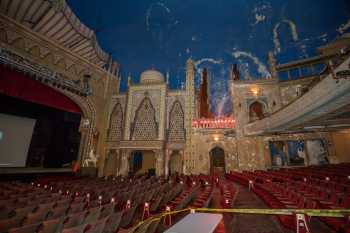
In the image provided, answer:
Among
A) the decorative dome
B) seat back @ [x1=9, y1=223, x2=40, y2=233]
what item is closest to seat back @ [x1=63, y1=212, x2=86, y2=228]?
seat back @ [x1=9, y1=223, x2=40, y2=233]

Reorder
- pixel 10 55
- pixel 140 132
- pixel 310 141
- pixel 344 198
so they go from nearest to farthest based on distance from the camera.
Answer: pixel 344 198, pixel 10 55, pixel 310 141, pixel 140 132

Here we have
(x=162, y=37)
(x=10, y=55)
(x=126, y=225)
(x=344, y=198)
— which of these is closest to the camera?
(x=344, y=198)

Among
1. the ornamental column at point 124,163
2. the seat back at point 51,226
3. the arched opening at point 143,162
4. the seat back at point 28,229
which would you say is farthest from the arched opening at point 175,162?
the seat back at point 28,229

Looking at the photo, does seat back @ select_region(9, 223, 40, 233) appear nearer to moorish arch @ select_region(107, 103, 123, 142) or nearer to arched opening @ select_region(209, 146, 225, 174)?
arched opening @ select_region(209, 146, 225, 174)

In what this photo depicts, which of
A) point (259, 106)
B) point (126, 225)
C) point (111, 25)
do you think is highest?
point (111, 25)

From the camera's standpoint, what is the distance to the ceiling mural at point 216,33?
2220 cm

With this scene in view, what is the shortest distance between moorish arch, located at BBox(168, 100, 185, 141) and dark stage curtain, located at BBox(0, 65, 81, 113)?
11.4 metres

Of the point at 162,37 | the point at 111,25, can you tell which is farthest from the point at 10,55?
the point at 162,37

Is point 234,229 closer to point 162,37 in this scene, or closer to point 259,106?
point 259,106

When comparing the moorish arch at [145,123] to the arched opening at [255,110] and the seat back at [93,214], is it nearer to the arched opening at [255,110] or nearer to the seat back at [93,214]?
the arched opening at [255,110]

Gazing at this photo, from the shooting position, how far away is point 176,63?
2684 cm

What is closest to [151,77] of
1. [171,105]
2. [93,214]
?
[171,105]

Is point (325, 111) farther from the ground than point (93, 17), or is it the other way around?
point (93, 17)

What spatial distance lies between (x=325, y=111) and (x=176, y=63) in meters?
22.3
